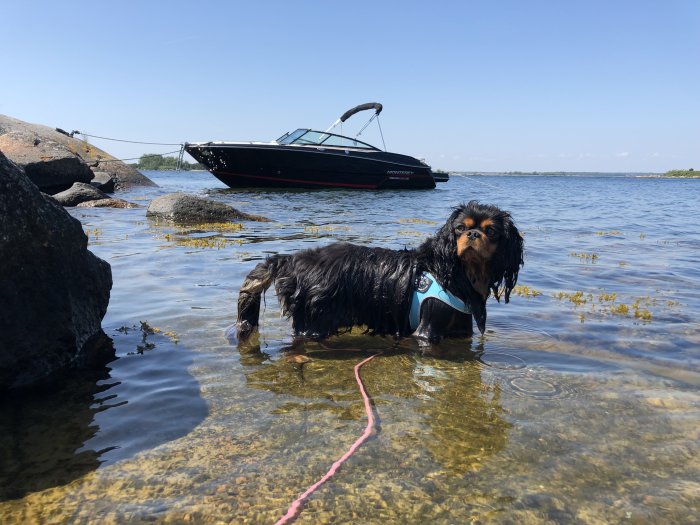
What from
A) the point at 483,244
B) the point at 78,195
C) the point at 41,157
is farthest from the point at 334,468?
the point at 41,157

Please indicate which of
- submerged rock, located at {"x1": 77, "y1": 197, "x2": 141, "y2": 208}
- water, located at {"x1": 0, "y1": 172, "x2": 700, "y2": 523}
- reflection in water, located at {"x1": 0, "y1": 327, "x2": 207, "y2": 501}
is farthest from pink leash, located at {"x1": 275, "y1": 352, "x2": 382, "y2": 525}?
submerged rock, located at {"x1": 77, "y1": 197, "x2": 141, "y2": 208}

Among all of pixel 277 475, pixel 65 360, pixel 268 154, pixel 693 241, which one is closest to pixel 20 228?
pixel 65 360

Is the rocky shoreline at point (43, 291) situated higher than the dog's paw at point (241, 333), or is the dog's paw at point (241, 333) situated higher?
the rocky shoreline at point (43, 291)

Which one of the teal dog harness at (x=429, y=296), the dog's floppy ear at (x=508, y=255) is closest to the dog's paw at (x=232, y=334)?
the teal dog harness at (x=429, y=296)

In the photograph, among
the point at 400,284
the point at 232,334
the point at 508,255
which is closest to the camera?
the point at 508,255

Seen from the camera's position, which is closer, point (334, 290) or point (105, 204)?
point (334, 290)

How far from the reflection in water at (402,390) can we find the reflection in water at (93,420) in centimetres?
60

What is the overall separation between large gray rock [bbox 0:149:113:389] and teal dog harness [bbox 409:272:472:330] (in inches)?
99.1

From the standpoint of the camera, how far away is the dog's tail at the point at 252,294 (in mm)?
4605

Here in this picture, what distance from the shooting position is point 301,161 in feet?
81.0

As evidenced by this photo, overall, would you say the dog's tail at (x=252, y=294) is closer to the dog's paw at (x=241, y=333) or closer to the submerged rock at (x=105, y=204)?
the dog's paw at (x=241, y=333)

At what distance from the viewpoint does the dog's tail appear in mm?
4605

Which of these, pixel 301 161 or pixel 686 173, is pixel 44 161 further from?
pixel 686 173

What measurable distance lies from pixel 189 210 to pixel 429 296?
954 cm
